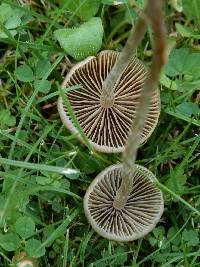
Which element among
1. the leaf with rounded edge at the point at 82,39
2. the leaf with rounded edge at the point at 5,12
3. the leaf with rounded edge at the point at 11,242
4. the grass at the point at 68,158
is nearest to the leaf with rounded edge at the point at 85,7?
the grass at the point at 68,158

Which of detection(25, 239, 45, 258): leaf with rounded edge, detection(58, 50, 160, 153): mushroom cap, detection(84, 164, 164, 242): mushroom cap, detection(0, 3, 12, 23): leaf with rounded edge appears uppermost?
detection(0, 3, 12, 23): leaf with rounded edge

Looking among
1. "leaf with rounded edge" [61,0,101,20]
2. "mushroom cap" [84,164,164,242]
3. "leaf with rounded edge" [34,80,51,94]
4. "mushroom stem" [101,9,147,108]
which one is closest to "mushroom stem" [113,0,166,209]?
"mushroom stem" [101,9,147,108]

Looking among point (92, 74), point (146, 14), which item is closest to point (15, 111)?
point (92, 74)

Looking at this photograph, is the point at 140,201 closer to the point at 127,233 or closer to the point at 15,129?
the point at 127,233

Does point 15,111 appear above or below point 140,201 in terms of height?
above

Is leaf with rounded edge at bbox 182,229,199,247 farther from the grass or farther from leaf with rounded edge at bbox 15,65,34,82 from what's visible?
leaf with rounded edge at bbox 15,65,34,82
